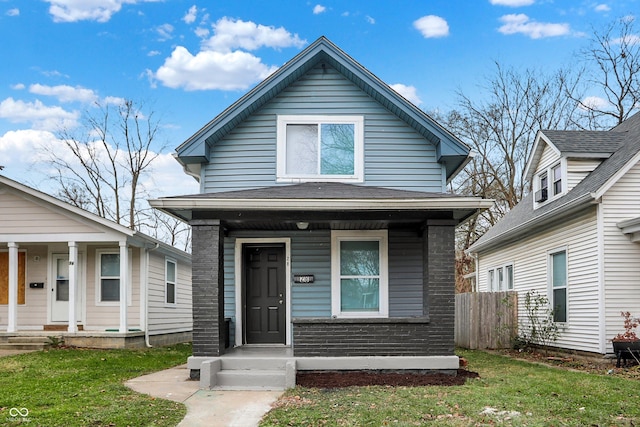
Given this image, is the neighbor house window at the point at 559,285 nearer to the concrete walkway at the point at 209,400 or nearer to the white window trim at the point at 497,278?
the white window trim at the point at 497,278

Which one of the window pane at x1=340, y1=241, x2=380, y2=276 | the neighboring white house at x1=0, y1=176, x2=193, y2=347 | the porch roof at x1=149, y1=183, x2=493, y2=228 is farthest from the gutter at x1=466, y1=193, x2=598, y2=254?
the neighboring white house at x1=0, y1=176, x2=193, y2=347

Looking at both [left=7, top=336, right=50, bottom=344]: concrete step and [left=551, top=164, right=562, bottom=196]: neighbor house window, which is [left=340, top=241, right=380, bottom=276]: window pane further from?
[left=7, top=336, right=50, bottom=344]: concrete step

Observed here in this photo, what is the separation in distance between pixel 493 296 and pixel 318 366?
8.25 metres

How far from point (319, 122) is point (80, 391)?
6.42 metres

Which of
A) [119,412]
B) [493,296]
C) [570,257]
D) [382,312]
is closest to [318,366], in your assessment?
[382,312]

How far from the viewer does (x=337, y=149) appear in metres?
11.8

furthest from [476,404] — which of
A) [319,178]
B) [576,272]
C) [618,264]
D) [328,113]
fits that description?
[576,272]

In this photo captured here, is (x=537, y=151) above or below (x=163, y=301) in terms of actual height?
above

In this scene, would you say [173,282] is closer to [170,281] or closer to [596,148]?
[170,281]

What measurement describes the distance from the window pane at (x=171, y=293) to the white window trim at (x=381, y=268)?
7.91 m

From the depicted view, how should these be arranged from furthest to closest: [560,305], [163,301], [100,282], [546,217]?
[163,301] → [100,282] → [560,305] → [546,217]

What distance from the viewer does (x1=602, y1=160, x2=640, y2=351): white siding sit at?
11.5 meters

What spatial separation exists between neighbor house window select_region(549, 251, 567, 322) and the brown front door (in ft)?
21.1

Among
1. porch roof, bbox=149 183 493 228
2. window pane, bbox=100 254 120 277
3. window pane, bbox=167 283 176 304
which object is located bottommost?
window pane, bbox=167 283 176 304
